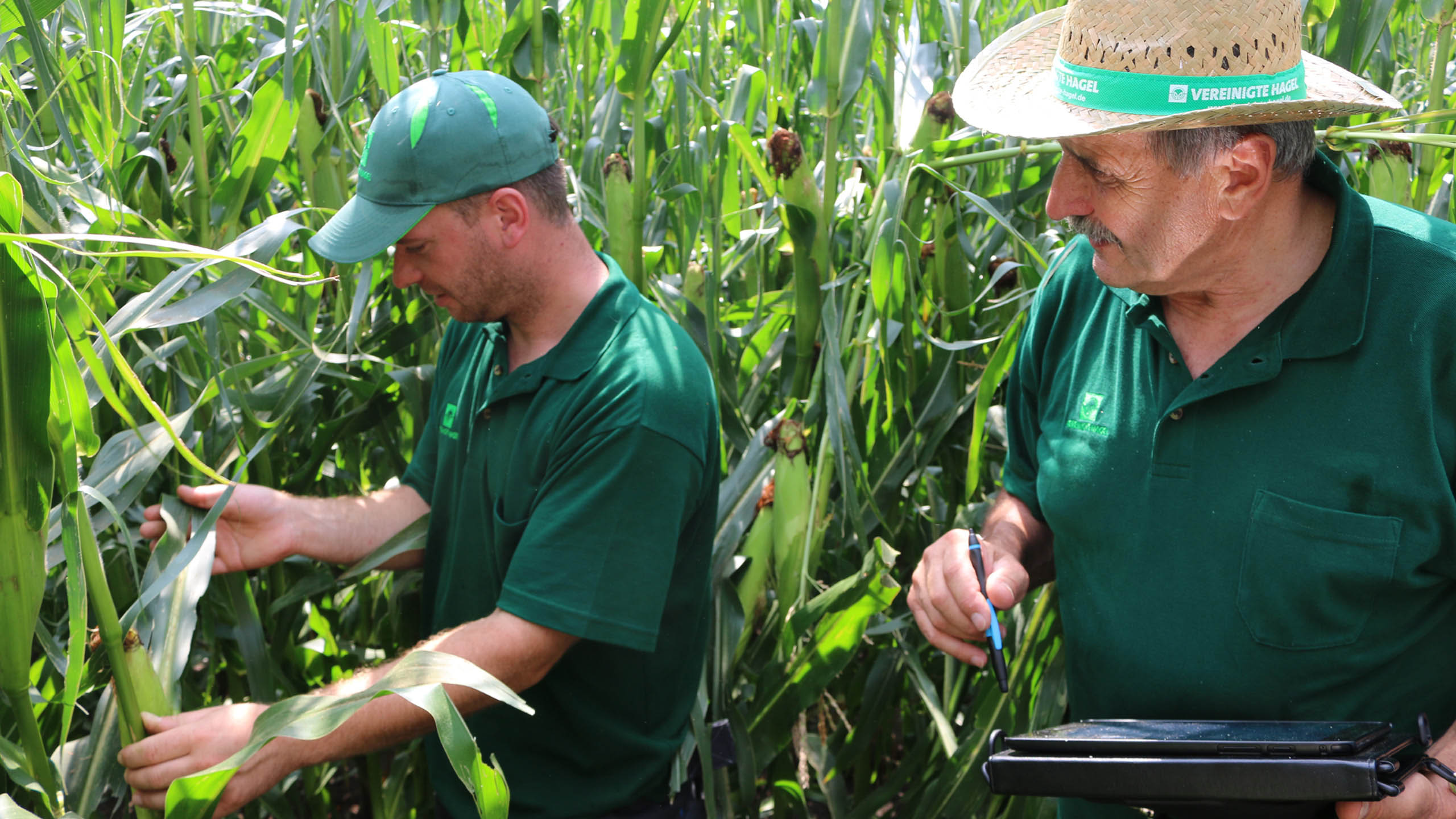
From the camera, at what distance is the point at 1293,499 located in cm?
128

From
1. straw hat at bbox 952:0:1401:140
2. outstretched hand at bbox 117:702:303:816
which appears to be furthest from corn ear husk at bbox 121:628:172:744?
straw hat at bbox 952:0:1401:140

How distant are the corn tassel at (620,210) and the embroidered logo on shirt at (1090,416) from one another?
0.81 m

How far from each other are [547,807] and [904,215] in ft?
3.53

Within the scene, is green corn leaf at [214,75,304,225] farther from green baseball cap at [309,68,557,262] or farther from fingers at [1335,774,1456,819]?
fingers at [1335,774,1456,819]

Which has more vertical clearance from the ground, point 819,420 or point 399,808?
point 819,420

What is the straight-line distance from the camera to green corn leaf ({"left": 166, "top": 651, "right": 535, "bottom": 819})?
994 millimetres

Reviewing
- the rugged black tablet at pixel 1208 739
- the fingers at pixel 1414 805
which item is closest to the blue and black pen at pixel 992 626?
the rugged black tablet at pixel 1208 739

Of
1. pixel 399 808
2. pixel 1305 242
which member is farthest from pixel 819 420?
pixel 399 808

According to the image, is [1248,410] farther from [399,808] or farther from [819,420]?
[399,808]

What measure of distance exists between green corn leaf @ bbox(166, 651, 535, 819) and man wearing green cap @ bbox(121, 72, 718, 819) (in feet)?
1.17

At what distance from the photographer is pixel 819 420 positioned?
1.93m

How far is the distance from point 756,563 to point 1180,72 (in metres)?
0.96

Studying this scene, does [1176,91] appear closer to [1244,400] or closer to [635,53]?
[1244,400]

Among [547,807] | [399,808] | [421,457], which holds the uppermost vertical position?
[421,457]
